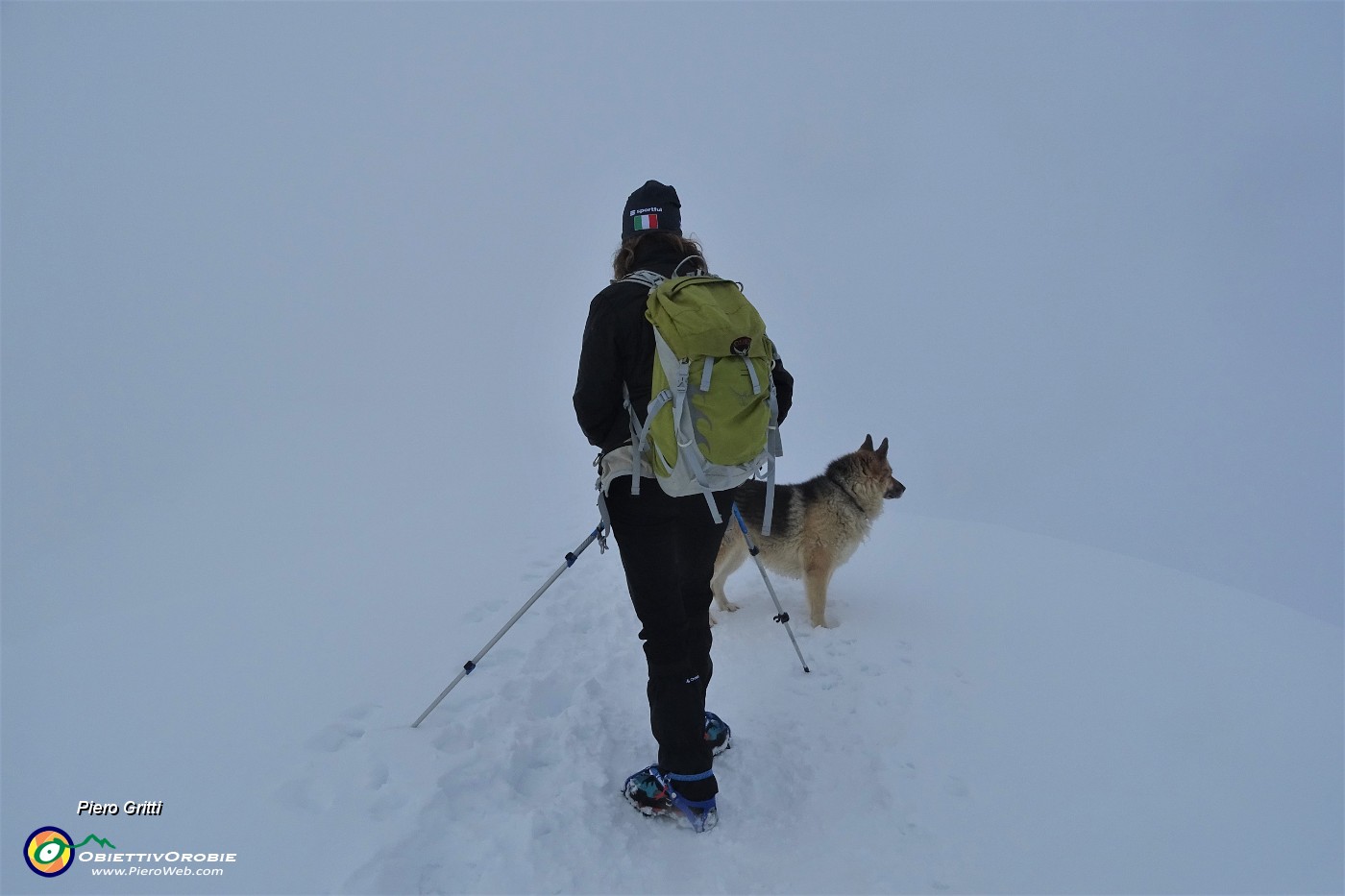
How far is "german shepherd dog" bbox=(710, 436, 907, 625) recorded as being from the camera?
505 cm

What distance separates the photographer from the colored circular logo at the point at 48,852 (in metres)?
2.03

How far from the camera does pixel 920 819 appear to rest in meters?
2.88

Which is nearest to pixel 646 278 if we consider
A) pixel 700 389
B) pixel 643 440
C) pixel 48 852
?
pixel 700 389

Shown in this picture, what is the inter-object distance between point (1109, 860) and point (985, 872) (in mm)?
553

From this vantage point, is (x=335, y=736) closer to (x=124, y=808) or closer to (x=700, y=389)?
(x=124, y=808)

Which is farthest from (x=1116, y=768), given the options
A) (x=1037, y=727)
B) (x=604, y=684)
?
(x=604, y=684)

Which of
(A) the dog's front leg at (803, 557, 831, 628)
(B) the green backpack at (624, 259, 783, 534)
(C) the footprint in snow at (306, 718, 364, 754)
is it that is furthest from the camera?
(A) the dog's front leg at (803, 557, 831, 628)

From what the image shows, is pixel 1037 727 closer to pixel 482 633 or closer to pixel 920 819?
pixel 920 819

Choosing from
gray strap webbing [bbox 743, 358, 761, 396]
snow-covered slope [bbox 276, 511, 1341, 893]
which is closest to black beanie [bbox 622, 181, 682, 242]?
gray strap webbing [bbox 743, 358, 761, 396]

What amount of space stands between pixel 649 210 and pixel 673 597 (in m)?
1.64

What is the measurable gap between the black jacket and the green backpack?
0.19 feet

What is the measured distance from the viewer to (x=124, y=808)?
231 centimetres

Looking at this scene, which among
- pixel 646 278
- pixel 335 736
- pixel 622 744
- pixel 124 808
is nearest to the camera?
pixel 124 808

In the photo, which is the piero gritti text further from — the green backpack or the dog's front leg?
the dog's front leg
